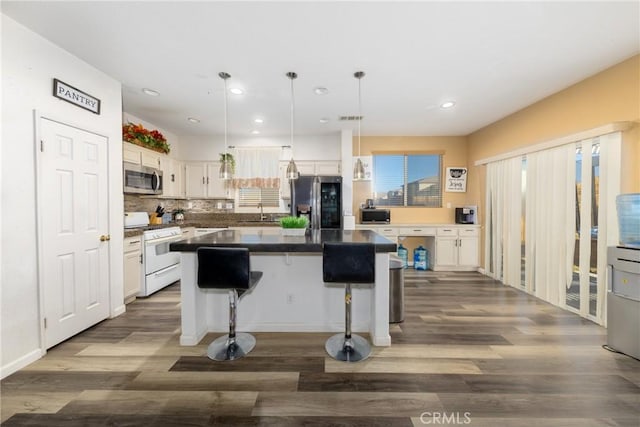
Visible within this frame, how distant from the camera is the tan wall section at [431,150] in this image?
5566 millimetres

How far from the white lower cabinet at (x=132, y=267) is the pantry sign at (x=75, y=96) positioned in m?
1.54

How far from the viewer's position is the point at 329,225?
16.7 feet

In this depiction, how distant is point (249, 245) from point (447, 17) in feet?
7.74

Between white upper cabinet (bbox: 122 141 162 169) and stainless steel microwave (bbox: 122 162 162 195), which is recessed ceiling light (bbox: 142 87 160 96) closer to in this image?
white upper cabinet (bbox: 122 141 162 169)

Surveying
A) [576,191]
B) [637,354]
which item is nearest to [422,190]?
[576,191]

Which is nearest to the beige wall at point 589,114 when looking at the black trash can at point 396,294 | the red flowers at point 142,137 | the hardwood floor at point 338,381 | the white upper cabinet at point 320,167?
the hardwood floor at point 338,381

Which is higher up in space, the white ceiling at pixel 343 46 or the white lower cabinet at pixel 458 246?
the white ceiling at pixel 343 46

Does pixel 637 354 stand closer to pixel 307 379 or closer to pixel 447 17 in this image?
pixel 307 379

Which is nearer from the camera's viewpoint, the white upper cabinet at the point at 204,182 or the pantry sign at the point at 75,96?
the pantry sign at the point at 75,96

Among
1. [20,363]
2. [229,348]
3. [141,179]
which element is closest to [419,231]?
[229,348]

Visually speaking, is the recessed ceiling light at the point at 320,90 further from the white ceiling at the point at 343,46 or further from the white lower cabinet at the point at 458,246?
the white lower cabinet at the point at 458,246

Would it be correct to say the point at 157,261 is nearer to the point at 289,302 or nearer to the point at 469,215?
the point at 289,302

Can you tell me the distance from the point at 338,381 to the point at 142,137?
4.13 meters

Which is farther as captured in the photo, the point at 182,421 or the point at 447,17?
the point at 447,17
